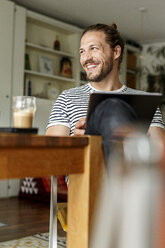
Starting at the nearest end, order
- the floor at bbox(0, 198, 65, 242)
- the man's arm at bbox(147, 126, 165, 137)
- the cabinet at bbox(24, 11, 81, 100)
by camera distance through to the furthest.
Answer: the man's arm at bbox(147, 126, 165, 137)
the floor at bbox(0, 198, 65, 242)
the cabinet at bbox(24, 11, 81, 100)

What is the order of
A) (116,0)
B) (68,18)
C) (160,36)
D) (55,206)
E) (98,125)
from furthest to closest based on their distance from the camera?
(160,36), (68,18), (116,0), (55,206), (98,125)

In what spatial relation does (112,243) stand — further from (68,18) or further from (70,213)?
(68,18)

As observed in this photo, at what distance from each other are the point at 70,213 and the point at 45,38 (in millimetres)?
5508

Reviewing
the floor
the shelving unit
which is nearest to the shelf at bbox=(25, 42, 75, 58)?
the shelving unit

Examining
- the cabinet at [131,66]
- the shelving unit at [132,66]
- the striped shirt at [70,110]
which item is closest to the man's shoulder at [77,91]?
the striped shirt at [70,110]

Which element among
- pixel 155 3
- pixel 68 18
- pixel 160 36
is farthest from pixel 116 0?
pixel 160 36

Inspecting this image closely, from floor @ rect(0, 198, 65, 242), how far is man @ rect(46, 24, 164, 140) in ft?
4.78

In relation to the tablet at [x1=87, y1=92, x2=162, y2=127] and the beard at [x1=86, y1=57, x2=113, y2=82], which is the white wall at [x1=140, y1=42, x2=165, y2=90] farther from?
the tablet at [x1=87, y1=92, x2=162, y2=127]

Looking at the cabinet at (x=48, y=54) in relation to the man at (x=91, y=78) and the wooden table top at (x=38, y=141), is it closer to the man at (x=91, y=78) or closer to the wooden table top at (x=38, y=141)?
the man at (x=91, y=78)

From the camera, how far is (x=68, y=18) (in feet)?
20.9

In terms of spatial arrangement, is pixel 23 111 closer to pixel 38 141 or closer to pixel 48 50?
pixel 38 141

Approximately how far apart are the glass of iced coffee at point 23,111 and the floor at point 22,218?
7.04 feet

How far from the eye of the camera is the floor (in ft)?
11.2

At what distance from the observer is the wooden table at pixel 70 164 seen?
3.30ft
